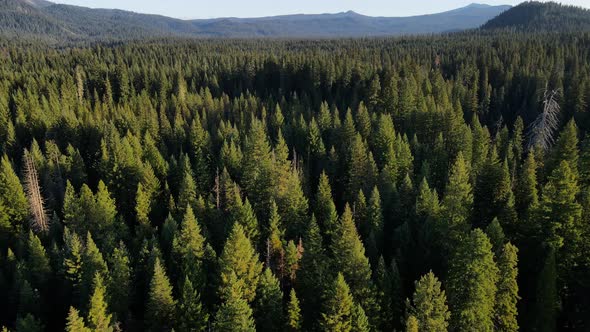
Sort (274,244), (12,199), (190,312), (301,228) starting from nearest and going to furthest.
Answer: (190,312) < (274,244) < (301,228) < (12,199)

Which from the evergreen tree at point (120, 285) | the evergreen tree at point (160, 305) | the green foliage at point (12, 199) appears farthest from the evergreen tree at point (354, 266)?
the green foliage at point (12, 199)

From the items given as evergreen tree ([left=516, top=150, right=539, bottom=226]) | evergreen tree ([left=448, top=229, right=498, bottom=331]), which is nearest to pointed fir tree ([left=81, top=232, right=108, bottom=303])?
evergreen tree ([left=448, top=229, right=498, bottom=331])

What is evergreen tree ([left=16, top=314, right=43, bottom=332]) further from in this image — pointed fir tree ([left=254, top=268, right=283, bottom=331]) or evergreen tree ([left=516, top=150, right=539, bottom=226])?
evergreen tree ([left=516, top=150, right=539, bottom=226])

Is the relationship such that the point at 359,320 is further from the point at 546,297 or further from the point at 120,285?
the point at 120,285

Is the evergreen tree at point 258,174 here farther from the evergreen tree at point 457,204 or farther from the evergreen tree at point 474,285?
the evergreen tree at point 474,285

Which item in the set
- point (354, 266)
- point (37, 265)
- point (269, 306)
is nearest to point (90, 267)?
point (37, 265)
